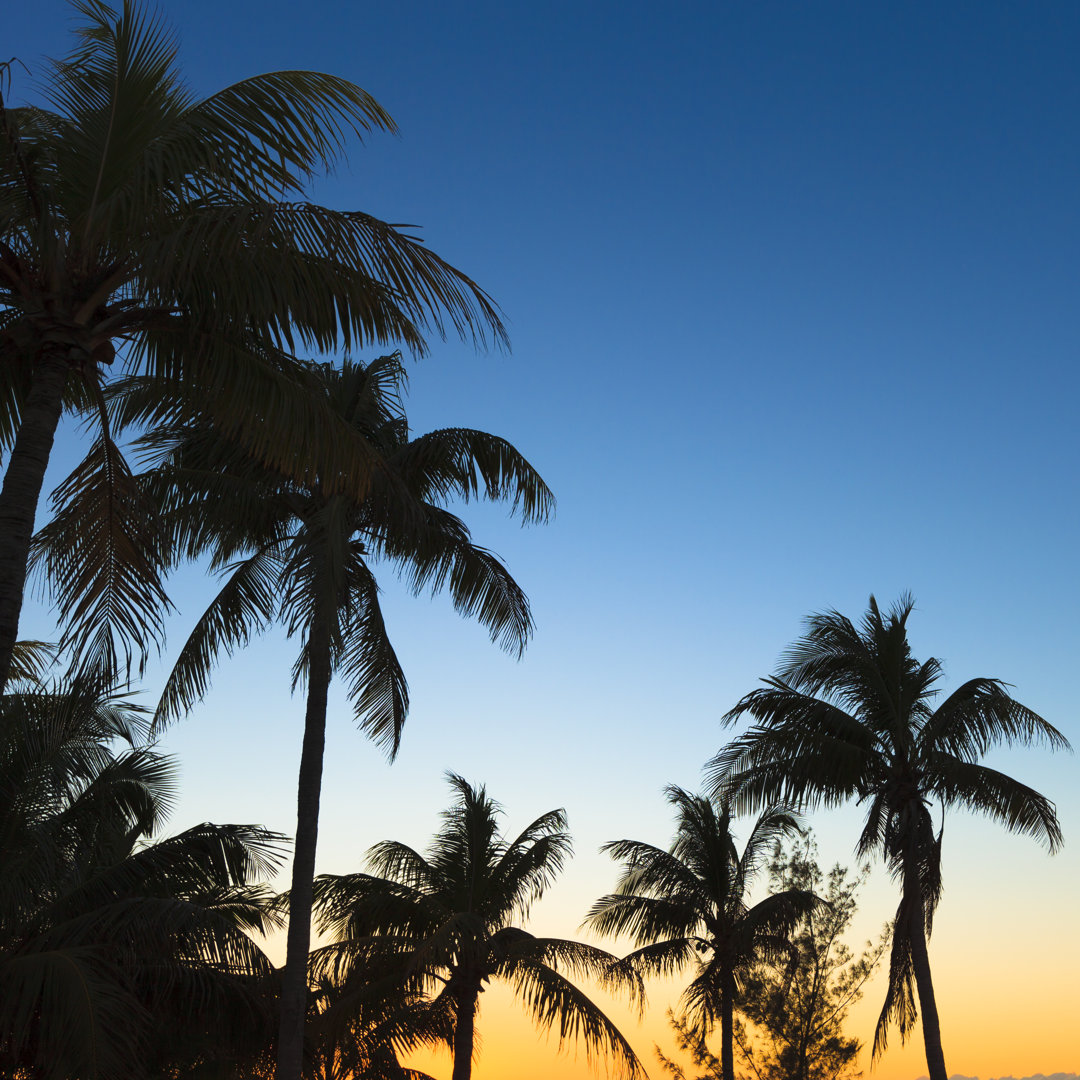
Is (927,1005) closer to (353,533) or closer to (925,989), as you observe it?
(925,989)

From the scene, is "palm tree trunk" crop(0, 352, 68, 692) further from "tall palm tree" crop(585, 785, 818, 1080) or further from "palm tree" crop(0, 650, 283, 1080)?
"tall palm tree" crop(585, 785, 818, 1080)

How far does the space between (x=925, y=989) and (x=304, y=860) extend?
10.8 meters

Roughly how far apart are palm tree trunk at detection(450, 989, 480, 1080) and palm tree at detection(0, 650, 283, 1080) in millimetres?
5876

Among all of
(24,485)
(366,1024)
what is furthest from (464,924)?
(24,485)

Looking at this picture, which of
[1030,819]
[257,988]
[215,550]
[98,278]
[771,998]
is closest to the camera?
[98,278]

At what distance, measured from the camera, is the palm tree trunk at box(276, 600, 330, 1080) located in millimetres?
14188

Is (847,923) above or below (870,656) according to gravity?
below

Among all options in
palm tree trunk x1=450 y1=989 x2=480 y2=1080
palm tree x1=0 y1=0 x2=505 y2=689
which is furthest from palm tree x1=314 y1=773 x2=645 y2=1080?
palm tree x1=0 y1=0 x2=505 y2=689

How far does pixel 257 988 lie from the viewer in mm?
15336

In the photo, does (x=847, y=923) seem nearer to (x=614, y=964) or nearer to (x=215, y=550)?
(x=614, y=964)

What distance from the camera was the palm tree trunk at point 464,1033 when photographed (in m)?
20.7

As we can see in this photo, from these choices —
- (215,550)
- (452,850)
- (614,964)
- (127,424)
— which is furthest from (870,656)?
(127,424)

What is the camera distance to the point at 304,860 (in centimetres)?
1518

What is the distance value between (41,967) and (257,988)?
405cm
